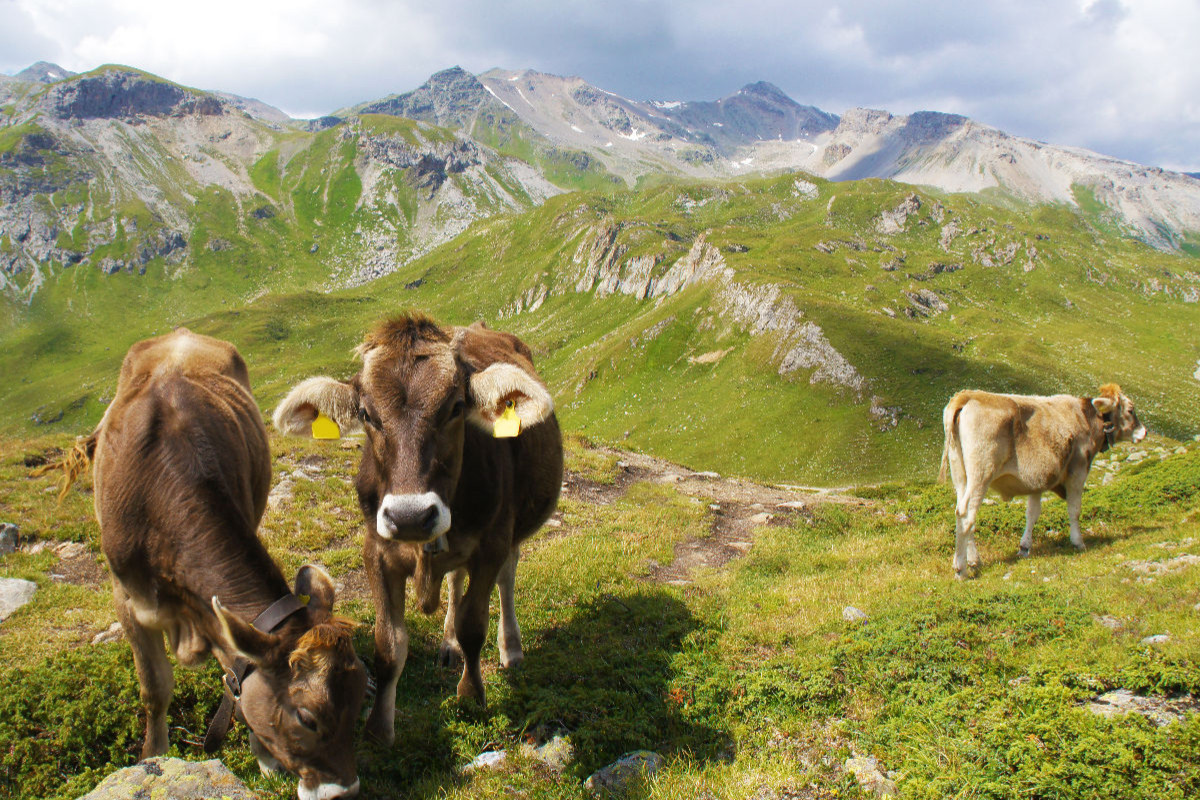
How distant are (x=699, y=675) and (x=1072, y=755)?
3810 mm

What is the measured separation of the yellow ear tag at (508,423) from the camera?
A: 589 cm

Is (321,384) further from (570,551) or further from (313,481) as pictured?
(313,481)

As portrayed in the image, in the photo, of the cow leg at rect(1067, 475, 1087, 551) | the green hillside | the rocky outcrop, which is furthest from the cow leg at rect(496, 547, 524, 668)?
the rocky outcrop

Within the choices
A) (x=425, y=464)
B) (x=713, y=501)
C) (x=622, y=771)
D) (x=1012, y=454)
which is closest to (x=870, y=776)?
(x=622, y=771)

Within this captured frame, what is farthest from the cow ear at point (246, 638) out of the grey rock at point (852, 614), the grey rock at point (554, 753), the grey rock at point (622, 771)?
the grey rock at point (852, 614)

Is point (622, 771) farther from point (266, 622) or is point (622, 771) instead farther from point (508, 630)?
point (266, 622)

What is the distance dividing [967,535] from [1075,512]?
330 cm

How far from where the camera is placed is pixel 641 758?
20.0 feet

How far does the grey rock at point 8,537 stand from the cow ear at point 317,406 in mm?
9019

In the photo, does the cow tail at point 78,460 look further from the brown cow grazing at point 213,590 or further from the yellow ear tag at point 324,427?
the yellow ear tag at point 324,427

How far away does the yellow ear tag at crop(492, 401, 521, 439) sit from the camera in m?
5.89

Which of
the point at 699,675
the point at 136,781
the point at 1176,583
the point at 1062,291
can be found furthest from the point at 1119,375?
the point at 136,781

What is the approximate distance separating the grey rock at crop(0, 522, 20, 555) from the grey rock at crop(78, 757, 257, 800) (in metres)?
8.41

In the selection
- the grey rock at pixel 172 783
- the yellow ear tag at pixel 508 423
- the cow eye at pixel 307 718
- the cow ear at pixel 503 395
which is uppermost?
the cow ear at pixel 503 395
